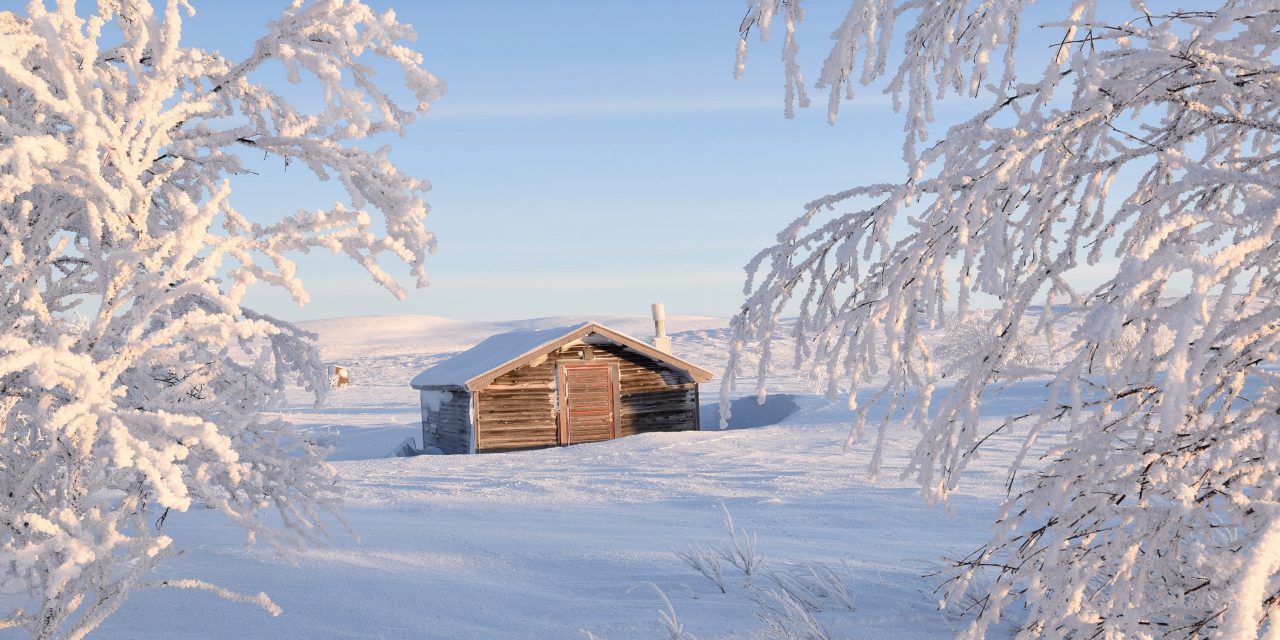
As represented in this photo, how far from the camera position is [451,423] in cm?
2194

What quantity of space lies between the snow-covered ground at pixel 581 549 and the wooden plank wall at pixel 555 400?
352cm

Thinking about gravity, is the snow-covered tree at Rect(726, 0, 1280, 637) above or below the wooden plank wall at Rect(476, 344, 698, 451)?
above

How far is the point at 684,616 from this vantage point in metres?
5.88

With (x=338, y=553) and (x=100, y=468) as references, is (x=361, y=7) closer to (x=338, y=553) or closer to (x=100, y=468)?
(x=100, y=468)

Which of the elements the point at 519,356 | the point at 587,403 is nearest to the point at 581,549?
the point at 519,356

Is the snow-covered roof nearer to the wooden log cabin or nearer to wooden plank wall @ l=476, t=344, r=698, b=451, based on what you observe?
the wooden log cabin

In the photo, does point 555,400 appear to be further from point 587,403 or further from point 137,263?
point 137,263

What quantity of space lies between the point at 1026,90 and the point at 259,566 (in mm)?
6729

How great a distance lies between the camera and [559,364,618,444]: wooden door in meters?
20.8

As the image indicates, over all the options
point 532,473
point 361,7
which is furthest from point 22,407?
point 532,473

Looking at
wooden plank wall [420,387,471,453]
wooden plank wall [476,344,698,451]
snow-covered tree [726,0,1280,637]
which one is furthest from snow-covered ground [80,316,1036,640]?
wooden plank wall [420,387,471,453]

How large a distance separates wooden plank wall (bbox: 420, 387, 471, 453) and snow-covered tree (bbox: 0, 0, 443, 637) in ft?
50.4

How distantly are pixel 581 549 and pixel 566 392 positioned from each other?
42.6 ft

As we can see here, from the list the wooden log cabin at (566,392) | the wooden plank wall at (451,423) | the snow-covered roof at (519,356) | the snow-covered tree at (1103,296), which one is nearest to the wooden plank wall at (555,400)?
the wooden log cabin at (566,392)
